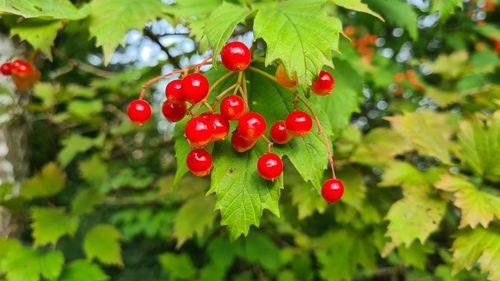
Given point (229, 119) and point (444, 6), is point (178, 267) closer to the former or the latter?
point (229, 119)

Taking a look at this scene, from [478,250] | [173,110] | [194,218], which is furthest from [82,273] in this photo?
[478,250]

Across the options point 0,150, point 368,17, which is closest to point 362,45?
point 368,17

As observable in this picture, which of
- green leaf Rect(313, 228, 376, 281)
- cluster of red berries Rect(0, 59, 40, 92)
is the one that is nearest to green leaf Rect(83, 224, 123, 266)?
cluster of red berries Rect(0, 59, 40, 92)

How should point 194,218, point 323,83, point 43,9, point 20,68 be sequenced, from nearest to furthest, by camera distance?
point 323,83 → point 43,9 → point 20,68 → point 194,218

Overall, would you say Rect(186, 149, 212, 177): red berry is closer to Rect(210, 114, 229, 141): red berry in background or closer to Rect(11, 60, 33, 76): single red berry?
Rect(210, 114, 229, 141): red berry in background

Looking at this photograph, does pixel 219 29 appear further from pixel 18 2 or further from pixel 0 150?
pixel 0 150
